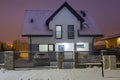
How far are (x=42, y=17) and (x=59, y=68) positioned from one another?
18.3 meters

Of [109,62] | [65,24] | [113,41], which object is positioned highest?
[65,24]

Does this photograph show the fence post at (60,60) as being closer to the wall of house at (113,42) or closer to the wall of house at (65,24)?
the wall of house at (65,24)

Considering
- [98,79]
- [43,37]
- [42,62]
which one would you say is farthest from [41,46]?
[98,79]

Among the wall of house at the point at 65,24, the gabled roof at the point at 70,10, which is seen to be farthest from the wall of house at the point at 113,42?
the gabled roof at the point at 70,10

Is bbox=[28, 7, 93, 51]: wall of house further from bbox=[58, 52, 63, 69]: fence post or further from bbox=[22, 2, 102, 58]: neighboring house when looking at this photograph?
bbox=[58, 52, 63, 69]: fence post

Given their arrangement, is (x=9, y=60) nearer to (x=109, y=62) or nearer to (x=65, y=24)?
(x=109, y=62)

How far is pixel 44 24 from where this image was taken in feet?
121

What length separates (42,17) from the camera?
38.3m

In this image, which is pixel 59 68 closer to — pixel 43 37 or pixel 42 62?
pixel 42 62

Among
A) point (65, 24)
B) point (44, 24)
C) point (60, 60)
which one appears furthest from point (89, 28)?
point (60, 60)

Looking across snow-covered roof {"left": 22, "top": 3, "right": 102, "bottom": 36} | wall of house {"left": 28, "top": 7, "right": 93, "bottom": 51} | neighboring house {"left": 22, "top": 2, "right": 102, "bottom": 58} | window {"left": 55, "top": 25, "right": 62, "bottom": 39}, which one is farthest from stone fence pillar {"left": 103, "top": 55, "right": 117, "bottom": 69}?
window {"left": 55, "top": 25, "right": 62, "bottom": 39}

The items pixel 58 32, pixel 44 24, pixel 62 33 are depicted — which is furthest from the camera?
pixel 44 24

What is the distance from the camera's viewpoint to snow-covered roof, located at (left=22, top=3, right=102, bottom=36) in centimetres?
3531

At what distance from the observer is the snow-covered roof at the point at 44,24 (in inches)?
1390
